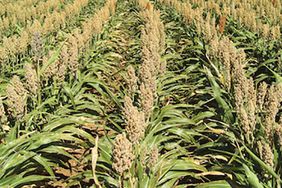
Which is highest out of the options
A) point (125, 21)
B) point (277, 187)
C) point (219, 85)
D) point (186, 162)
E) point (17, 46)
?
point (125, 21)

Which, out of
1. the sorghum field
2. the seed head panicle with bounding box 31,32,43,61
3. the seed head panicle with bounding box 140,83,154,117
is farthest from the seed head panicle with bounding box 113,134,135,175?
the seed head panicle with bounding box 31,32,43,61

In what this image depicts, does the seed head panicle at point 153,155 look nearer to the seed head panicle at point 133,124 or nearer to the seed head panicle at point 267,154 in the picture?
the seed head panicle at point 133,124

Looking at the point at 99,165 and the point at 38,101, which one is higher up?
the point at 38,101

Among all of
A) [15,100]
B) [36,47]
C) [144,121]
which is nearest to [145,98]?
[144,121]

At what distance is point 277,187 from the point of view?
3037mm

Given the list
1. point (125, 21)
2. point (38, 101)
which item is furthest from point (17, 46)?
point (125, 21)

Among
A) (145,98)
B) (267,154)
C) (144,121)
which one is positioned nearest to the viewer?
(267,154)

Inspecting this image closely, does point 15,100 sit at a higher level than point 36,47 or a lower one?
lower

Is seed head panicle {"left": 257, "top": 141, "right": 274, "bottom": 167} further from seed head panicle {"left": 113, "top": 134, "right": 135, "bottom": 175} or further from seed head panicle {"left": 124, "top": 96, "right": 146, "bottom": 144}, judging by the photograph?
seed head panicle {"left": 113, "top": 134, "right": 135, "bottom": 175}

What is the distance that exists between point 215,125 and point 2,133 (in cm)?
234

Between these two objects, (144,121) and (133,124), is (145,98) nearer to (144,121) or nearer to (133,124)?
(144,121)

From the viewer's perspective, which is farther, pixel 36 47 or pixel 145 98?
pixel 36 47

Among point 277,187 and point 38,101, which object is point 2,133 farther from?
point 277,187

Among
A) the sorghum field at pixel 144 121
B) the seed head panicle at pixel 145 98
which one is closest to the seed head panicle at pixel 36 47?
the sorghum field at pixel 144 121
